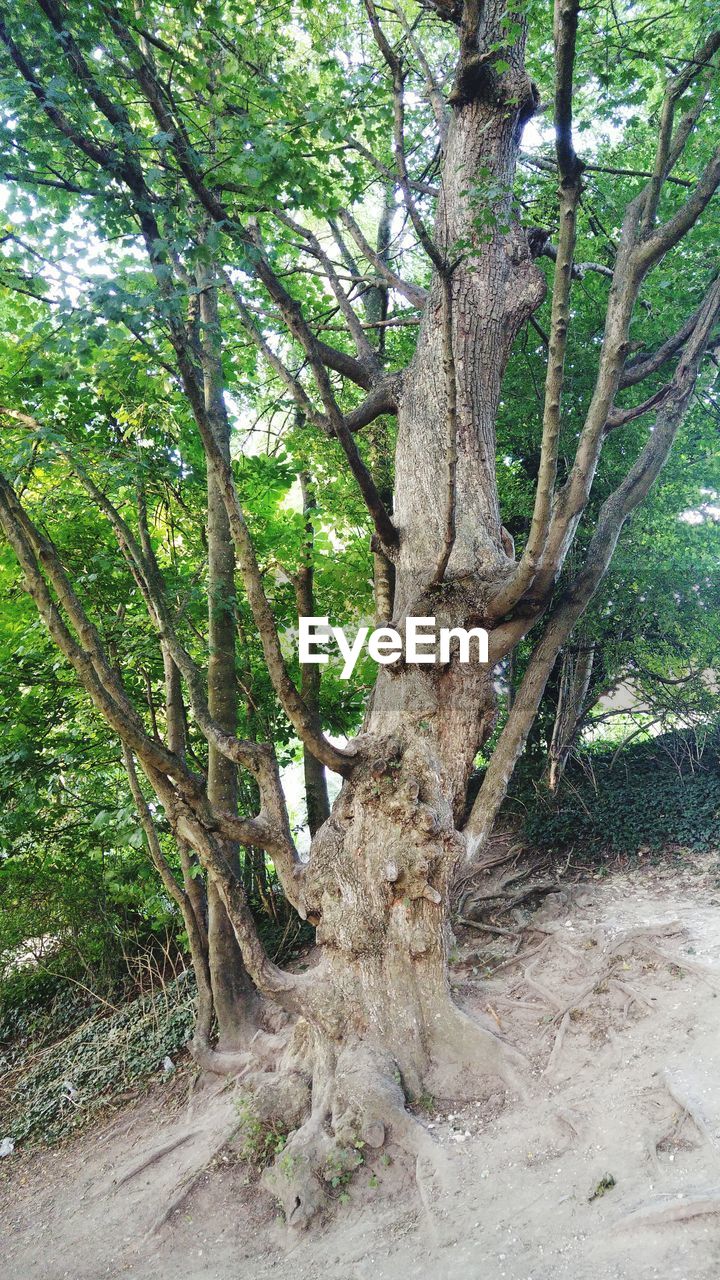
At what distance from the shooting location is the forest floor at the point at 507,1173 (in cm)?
300

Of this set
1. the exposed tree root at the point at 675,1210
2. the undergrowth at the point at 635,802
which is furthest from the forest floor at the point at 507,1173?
the undergrowth at the point at 635,802

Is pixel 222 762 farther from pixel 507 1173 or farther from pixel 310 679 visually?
pixel 507 1173

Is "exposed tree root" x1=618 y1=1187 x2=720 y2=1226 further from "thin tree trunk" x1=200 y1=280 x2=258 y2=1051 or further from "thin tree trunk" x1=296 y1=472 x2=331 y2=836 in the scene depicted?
"thin tree trunk" x1=296 y1=472 x2=331 y2=836

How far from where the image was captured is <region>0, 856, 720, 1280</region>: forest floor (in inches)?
118

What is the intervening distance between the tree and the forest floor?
0.30 metres

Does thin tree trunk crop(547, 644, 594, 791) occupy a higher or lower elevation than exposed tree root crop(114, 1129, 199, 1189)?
higher

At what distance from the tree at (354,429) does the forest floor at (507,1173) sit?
0.99 feet

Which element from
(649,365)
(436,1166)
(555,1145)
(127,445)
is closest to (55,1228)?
(436,1166)

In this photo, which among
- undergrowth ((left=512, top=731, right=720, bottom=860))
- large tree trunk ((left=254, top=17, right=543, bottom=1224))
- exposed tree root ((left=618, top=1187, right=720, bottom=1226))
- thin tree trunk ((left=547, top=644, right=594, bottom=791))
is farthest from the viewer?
thin tree trunk ((left=547, top=644, right=594, bottom=791))

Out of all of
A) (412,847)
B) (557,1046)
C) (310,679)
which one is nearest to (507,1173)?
(557,1046)

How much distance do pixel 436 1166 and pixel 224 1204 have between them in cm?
127

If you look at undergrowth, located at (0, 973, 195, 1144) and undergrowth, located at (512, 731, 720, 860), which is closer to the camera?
undergrowth, located at (0, 973, 195, 1144)

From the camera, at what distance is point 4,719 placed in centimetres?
620

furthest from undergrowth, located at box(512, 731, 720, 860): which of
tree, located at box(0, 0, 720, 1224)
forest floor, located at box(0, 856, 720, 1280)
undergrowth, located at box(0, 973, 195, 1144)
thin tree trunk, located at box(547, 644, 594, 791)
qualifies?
undergrowth, located at box(0, 973, 195, 1144)
